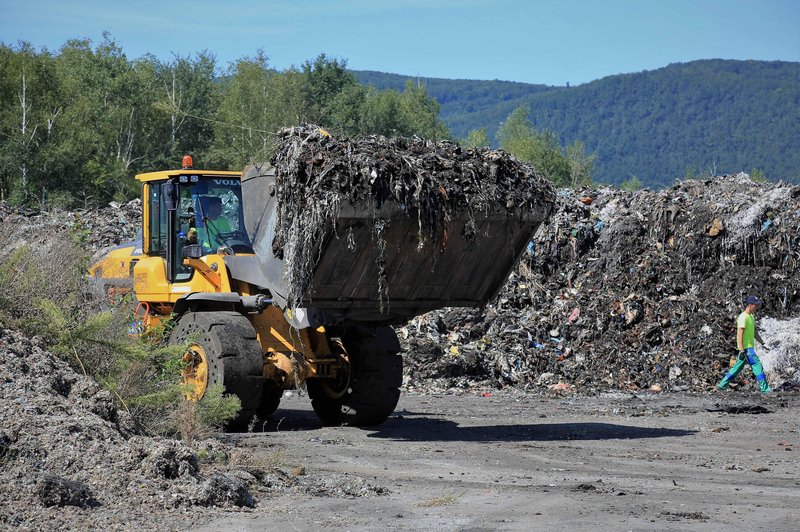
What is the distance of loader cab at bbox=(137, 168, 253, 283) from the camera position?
1144 centimetres

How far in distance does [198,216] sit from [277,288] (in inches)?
65.5

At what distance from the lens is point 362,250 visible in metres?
9.80

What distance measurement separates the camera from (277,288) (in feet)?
34.4

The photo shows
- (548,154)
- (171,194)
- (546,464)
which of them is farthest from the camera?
(548,154)

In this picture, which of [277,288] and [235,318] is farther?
[235,318]

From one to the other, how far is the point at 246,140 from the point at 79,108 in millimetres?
9054

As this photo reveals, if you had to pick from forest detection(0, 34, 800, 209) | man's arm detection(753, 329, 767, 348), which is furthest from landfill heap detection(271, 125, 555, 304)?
forest detection(0, 34, 800, 209)

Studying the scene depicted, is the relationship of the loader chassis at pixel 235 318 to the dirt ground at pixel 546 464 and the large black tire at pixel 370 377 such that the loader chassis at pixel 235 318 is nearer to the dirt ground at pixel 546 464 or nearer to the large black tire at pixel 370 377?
the large black tire at pixel 370 377

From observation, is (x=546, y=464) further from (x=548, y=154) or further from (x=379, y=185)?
(x=548, y=154)

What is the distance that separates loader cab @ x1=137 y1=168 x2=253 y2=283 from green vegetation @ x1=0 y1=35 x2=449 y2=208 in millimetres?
19999

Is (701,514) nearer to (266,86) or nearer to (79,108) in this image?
(79,108)

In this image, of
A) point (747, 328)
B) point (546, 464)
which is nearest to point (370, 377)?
point (546, 464)

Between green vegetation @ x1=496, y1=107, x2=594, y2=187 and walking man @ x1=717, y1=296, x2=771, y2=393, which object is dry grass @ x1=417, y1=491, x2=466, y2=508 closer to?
walking man @ x1=717, y1=296, x2=771, y2=393

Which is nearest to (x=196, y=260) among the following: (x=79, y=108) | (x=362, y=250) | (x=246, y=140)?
(x=362, y=250)
